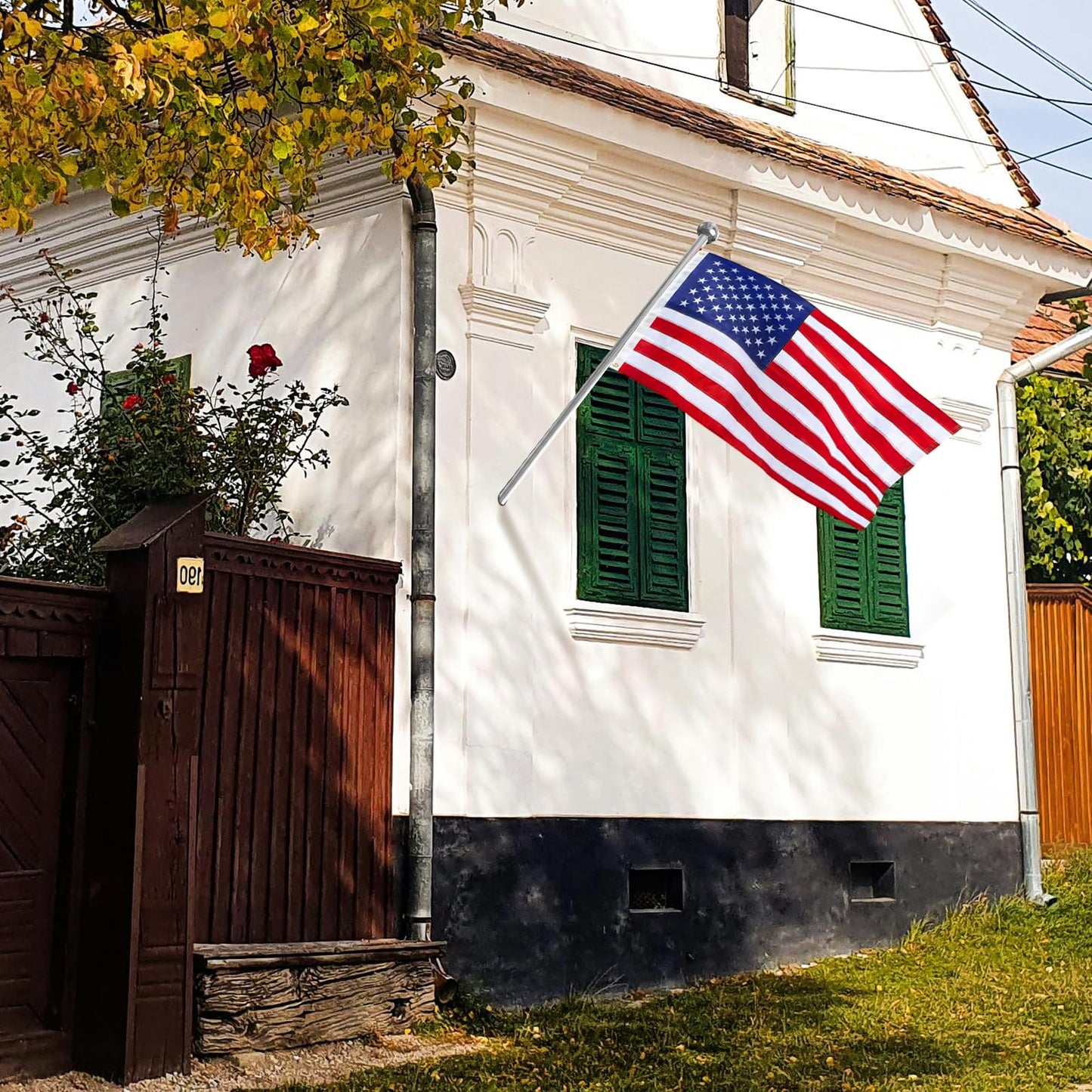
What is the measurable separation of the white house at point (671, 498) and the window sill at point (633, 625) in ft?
0.07

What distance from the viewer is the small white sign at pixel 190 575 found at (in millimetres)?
7375

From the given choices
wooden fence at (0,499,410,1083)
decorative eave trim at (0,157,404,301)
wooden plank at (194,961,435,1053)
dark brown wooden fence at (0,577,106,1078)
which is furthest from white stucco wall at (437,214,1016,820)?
dark brown wooden fence at (0,577,106,1078)

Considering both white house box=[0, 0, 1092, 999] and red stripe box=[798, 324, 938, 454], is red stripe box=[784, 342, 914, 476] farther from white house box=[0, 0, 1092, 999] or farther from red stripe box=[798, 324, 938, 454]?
white house box=[0, 0, 1092, 999]

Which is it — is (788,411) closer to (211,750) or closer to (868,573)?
(868,573)

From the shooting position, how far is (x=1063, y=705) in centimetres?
1307

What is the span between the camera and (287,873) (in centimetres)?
823

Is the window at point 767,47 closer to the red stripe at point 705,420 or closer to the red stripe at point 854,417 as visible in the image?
the red stripe at point 854,417

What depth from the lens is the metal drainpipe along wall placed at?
860cm

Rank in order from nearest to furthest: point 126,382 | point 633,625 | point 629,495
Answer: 1. point 126,382
2. point 633,625
3. point 629,495

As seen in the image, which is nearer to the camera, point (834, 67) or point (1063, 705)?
point (834, 67)

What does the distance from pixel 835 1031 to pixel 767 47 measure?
677 cm

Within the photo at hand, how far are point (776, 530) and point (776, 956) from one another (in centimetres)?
268

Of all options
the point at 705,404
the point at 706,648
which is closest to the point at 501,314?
the point at 705,404

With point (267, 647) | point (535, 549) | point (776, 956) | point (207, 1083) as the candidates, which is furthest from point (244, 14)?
point (776, 956)
